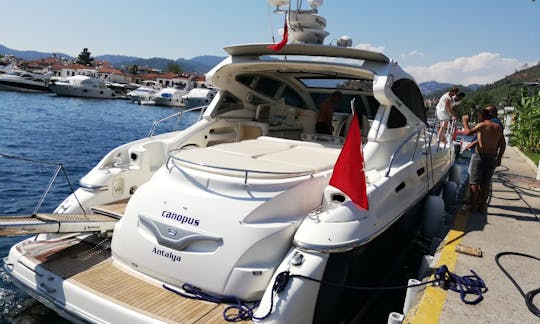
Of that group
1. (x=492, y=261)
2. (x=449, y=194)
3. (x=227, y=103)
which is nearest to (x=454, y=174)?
(x=449, y=194)

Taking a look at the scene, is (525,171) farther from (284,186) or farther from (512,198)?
(284,186)

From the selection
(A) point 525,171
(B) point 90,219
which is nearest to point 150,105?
(A) point 525,171

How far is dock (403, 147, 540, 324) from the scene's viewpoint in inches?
138

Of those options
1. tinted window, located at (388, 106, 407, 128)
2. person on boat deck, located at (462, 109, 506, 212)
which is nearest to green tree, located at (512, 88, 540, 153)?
person on boat deck, located at (462, 109, 506, 212)

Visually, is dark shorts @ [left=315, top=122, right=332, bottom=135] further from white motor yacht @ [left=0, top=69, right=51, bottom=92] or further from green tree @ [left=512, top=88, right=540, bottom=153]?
white motor yacht @ [left=0, top=69, right=51, bottom=92]

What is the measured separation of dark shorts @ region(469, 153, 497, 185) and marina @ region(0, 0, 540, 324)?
32 cm

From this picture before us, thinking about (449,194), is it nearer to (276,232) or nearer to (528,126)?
(276,232)

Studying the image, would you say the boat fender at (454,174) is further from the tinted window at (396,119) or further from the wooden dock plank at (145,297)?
the wooden dock plank at (145,297)

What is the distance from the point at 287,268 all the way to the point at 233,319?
0.58 m

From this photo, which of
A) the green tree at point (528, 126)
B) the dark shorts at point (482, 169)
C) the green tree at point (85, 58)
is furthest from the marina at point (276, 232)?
the green tree at point (85, 58)

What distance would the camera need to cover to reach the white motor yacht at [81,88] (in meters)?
54.4

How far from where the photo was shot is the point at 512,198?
7781 millimetres

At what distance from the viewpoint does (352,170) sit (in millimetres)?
3805

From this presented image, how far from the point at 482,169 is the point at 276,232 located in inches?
165
